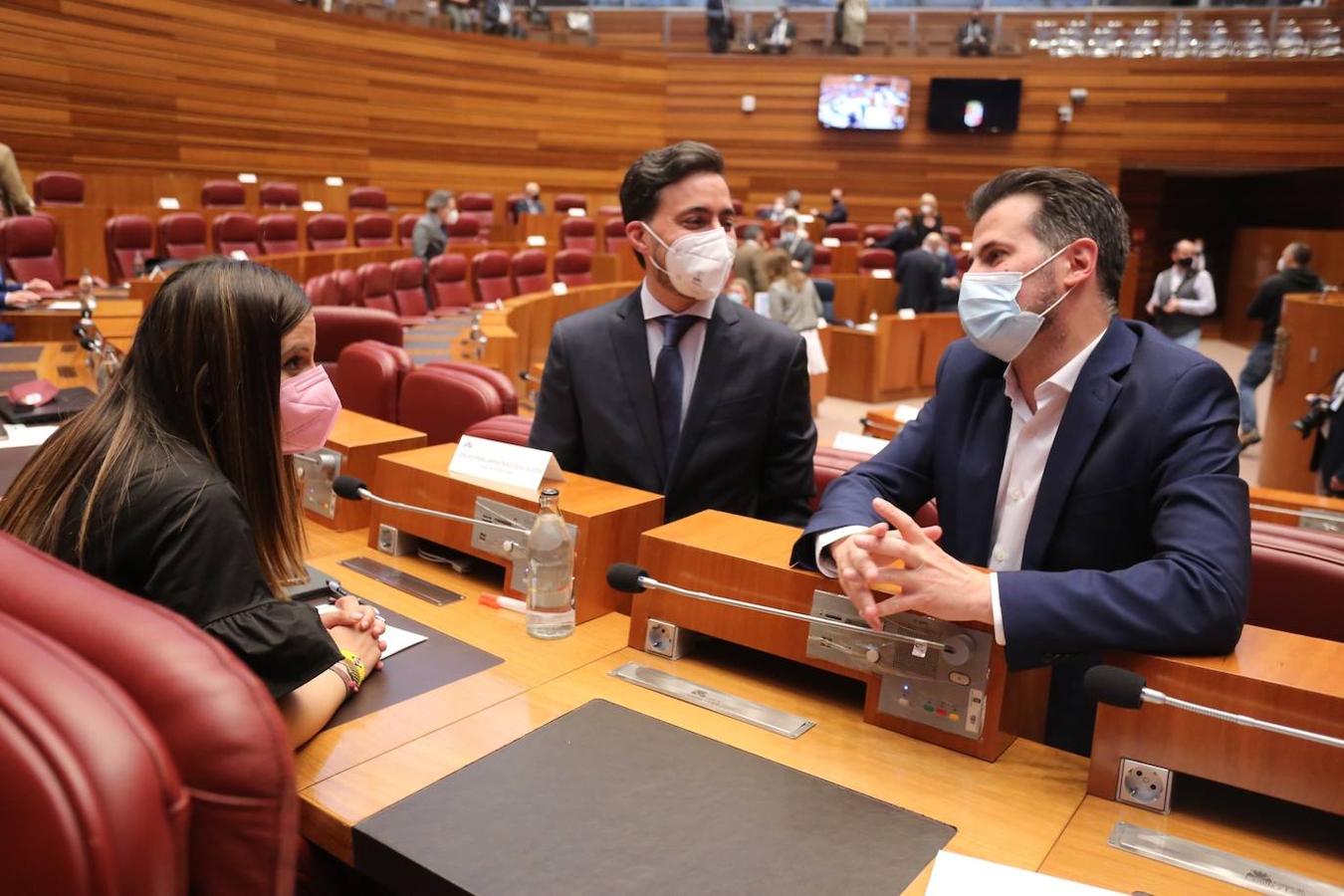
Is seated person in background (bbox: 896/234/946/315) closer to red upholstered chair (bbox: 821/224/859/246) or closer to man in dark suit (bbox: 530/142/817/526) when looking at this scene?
red upholstered chair (bbox: 821/224/859/246)

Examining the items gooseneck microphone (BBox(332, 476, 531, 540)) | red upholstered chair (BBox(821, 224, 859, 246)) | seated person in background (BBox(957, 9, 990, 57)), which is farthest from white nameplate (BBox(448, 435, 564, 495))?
seated person in background (BBox(957, 9, 990, 57))

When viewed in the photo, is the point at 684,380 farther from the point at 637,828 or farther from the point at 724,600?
the point at 637,828

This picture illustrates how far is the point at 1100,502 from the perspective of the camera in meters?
1.50

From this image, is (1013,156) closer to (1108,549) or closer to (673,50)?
(673,50)

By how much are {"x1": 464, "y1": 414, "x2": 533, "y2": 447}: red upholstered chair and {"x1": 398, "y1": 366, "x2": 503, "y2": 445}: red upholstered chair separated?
0.65ft

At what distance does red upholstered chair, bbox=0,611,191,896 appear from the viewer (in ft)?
2.43

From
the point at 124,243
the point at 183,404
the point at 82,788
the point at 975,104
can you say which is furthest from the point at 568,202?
the point at 82,788

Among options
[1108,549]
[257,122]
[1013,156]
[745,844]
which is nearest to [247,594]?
[745,844]

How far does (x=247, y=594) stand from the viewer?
131cm

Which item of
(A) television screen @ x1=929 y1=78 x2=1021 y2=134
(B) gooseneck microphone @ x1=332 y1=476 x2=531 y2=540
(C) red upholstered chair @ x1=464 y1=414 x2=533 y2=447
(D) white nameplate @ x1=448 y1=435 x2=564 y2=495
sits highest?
(A) television screen @ x1=929 y1=78 x2=1021 y2=134

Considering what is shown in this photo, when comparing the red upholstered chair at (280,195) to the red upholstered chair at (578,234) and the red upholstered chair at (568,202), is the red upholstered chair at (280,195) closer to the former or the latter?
the red upholstered chair at (578,234)

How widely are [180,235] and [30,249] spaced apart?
5.05ft

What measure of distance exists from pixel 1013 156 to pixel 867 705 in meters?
14.1

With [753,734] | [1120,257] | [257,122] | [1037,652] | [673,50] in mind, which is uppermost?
[673,50]
